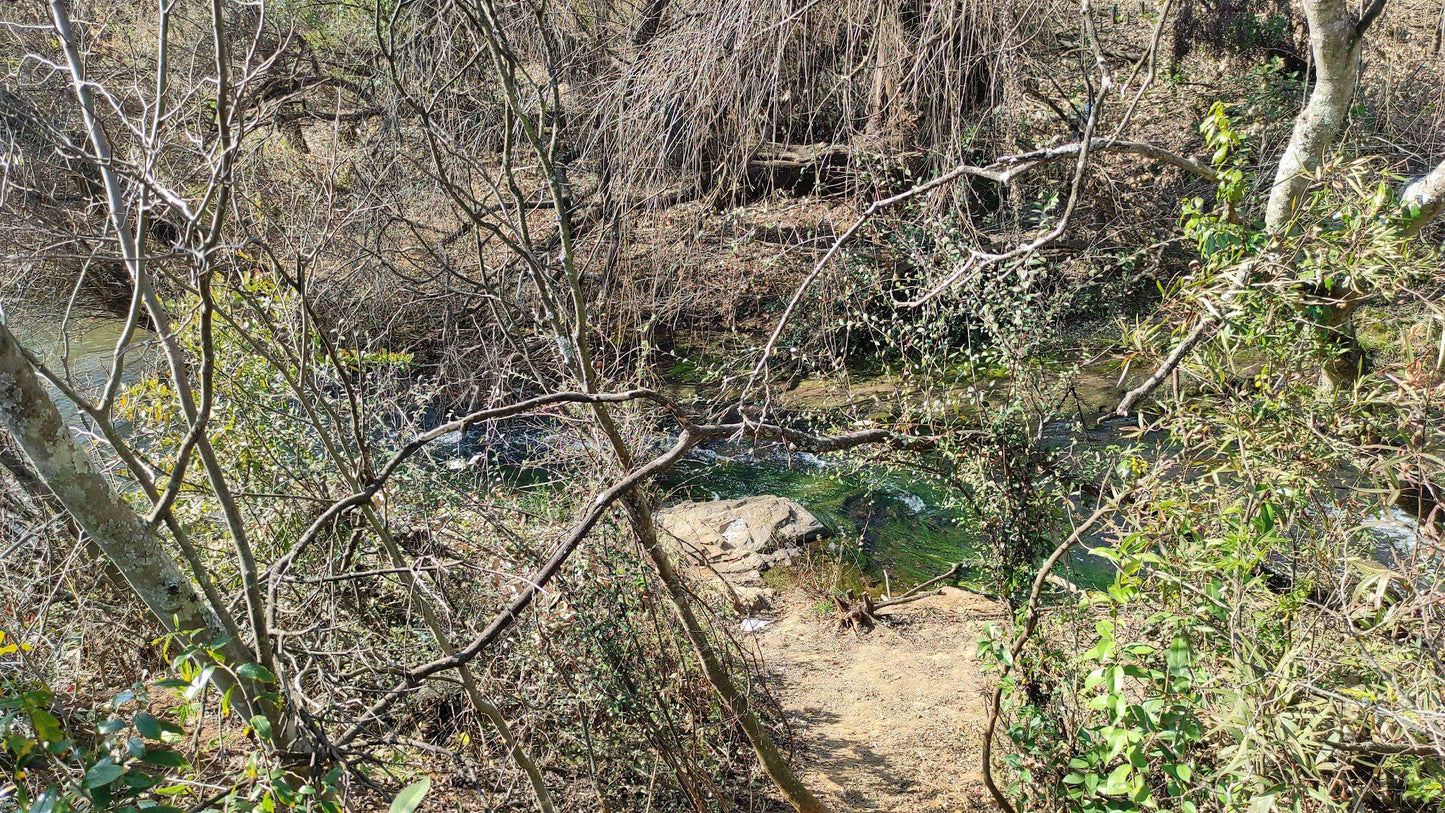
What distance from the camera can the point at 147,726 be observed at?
5.05 feet

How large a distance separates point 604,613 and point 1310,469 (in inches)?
101

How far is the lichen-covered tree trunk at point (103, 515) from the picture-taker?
1852mm

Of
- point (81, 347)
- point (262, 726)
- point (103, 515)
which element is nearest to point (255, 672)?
point (262, 726)

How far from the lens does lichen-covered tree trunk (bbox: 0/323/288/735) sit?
185 cm

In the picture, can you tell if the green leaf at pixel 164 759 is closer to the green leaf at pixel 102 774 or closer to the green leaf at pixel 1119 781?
the green leaf at pixel 102 774

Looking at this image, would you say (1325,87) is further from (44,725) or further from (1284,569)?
(44,725)

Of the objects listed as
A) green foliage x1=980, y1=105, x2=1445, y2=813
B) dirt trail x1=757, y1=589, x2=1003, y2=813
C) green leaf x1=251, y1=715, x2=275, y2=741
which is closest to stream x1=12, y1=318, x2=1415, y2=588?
dirt trail x1=757, y1=589, x2=1003, y2=813

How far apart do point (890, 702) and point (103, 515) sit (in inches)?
203

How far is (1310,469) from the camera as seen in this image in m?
2.27

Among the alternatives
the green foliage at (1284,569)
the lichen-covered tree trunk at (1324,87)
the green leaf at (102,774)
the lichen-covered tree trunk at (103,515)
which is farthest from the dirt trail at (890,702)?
the green leaf at (102,774)

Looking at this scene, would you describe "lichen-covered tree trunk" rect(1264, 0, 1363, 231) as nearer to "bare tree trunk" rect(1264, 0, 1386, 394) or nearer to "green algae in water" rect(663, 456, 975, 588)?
"bare tree trunk" rect(1264, 0, 1386, 394)

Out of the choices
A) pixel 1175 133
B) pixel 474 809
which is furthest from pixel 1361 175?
pixel 1175 133

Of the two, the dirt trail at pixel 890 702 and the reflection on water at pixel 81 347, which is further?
the reflection on water at pixel 81 347

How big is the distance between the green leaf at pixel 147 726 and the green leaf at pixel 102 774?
2.8 inches
